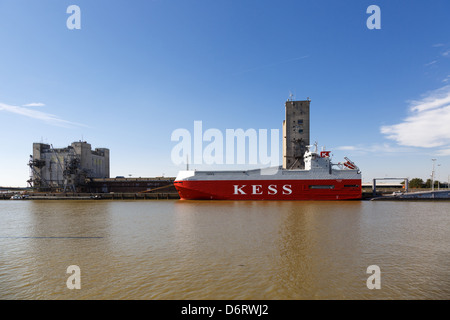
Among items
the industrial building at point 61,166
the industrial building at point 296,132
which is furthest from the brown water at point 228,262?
the industrial building at point 61,166

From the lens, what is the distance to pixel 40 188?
59.7 metres

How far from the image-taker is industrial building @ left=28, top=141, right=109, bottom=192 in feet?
192

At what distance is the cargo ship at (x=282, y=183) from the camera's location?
34875 mm

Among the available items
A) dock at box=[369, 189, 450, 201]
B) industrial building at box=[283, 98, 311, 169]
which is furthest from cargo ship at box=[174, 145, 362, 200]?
industrial building at box=[283, 98, 311, 169]

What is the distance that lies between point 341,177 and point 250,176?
1515 cm

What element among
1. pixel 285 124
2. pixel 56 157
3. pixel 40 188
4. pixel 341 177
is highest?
pixel 285 124

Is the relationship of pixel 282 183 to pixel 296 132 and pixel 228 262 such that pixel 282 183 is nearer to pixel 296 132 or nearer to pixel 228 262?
pixel 296 132

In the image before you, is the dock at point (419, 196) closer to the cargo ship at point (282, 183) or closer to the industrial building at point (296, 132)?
the cargo ship at point (282, 183)

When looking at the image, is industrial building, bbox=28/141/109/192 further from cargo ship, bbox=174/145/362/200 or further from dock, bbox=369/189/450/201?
dock, bbox=369/189/450/201

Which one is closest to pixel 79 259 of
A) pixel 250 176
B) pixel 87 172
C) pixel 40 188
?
pixel 250 176

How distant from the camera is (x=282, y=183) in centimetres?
3547

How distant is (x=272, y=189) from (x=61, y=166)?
206 ft

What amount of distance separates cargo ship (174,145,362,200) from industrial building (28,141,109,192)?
39.8 metres
